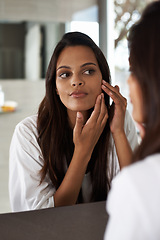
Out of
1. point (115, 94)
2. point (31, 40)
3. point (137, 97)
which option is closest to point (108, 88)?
point (115, 94)

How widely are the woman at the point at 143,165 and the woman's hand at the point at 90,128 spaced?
579mm

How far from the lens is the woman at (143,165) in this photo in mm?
324

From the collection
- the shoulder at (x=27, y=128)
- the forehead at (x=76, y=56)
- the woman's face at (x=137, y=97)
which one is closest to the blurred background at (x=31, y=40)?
the shoulder at (x=27, y=128)

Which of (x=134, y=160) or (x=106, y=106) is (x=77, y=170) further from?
(x=134, y=160)

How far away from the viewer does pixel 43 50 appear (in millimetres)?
2457

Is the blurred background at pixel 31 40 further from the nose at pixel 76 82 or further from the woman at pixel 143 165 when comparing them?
the woman at pixel 143 165

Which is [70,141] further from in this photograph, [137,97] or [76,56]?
[137,97]

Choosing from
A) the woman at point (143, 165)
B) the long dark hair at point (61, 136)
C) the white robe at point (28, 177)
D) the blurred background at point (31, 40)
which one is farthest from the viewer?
the blurred background at point (31, 40)

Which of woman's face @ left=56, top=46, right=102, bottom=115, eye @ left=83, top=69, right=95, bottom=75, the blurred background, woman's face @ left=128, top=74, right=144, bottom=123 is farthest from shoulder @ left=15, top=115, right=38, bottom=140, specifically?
the blurred background

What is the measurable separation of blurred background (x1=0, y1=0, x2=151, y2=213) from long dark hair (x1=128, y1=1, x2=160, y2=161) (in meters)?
2.08

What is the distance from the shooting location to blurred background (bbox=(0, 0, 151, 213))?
2369 millimetres

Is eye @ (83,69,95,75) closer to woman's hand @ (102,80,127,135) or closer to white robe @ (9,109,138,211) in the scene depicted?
woman's hand @ (102,80,127,135)

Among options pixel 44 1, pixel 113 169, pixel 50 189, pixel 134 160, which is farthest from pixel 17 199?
pixel 44 1

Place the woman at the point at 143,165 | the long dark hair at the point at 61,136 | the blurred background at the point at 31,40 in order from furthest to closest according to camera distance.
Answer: the blurred background at the point at 31,40, the long dark hair at the point at 61,136, the woman at the point at 143,165
